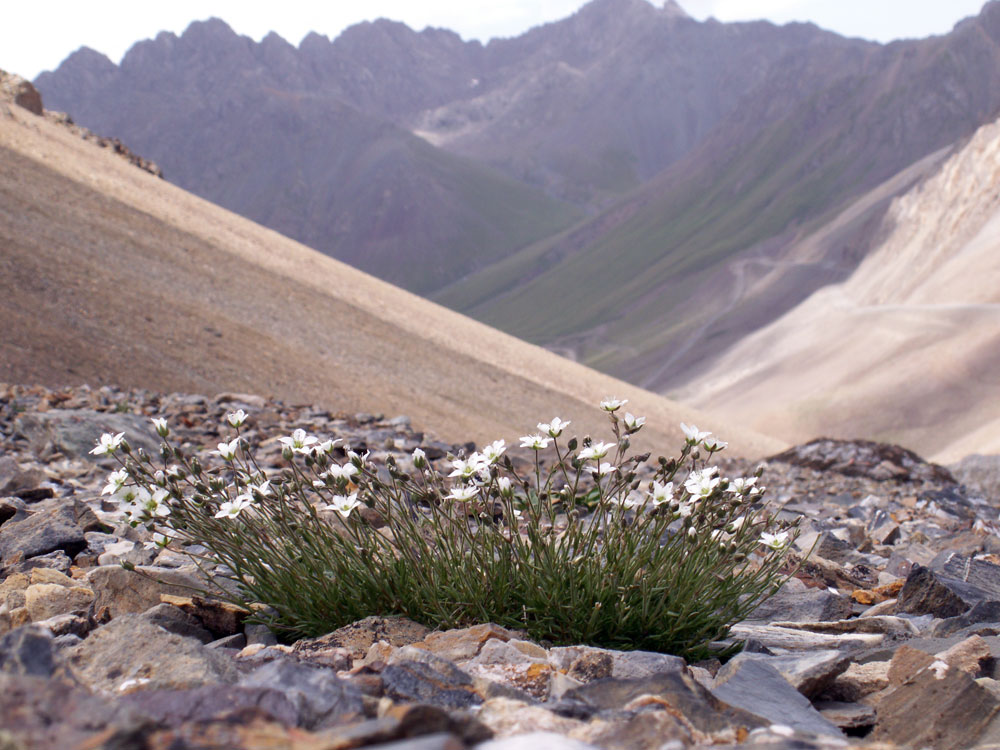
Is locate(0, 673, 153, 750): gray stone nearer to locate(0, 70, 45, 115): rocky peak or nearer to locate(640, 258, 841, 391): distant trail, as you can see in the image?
locate(0, 70, 45, 115): rocky peak

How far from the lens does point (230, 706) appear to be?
193cm

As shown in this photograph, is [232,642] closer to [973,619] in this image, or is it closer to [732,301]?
[973,619]

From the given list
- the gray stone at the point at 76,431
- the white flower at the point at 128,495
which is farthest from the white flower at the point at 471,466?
the gray stone at the point at 76,431

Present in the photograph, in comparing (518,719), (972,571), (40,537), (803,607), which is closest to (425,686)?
(518,719)

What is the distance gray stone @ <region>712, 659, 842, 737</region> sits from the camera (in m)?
Result: 2.46

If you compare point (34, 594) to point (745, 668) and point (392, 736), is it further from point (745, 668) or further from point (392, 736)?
point (745, 668)

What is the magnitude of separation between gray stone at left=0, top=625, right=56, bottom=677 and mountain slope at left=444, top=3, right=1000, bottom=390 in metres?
67.8

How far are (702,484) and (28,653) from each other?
77.7 inches

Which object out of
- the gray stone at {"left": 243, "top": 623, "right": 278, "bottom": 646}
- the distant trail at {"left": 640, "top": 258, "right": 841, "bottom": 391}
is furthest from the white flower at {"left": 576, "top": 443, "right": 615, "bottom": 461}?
the distant trail at {"left": 640, "top": 258, "right": 841, "bottom": 391}

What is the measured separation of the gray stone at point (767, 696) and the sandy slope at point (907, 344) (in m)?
25.9

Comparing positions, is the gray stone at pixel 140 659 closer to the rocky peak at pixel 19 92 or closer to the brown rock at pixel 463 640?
the brown rock at pixel 463 640

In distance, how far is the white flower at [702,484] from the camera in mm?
2906

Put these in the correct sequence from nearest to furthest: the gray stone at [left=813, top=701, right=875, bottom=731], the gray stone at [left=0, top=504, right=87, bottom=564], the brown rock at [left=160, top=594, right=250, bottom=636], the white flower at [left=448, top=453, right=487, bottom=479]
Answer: the gray stone at [left=813, top=701, right=875, bottom=731] → the white flower at [left=448, top=453, right=487, bottom=479] → the brown rock at [left=160, top=594, right=250, bottom=636] → the gray stone at [left=0, top=504, right=87, bottom=564]

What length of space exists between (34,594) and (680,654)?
96.4 inches
